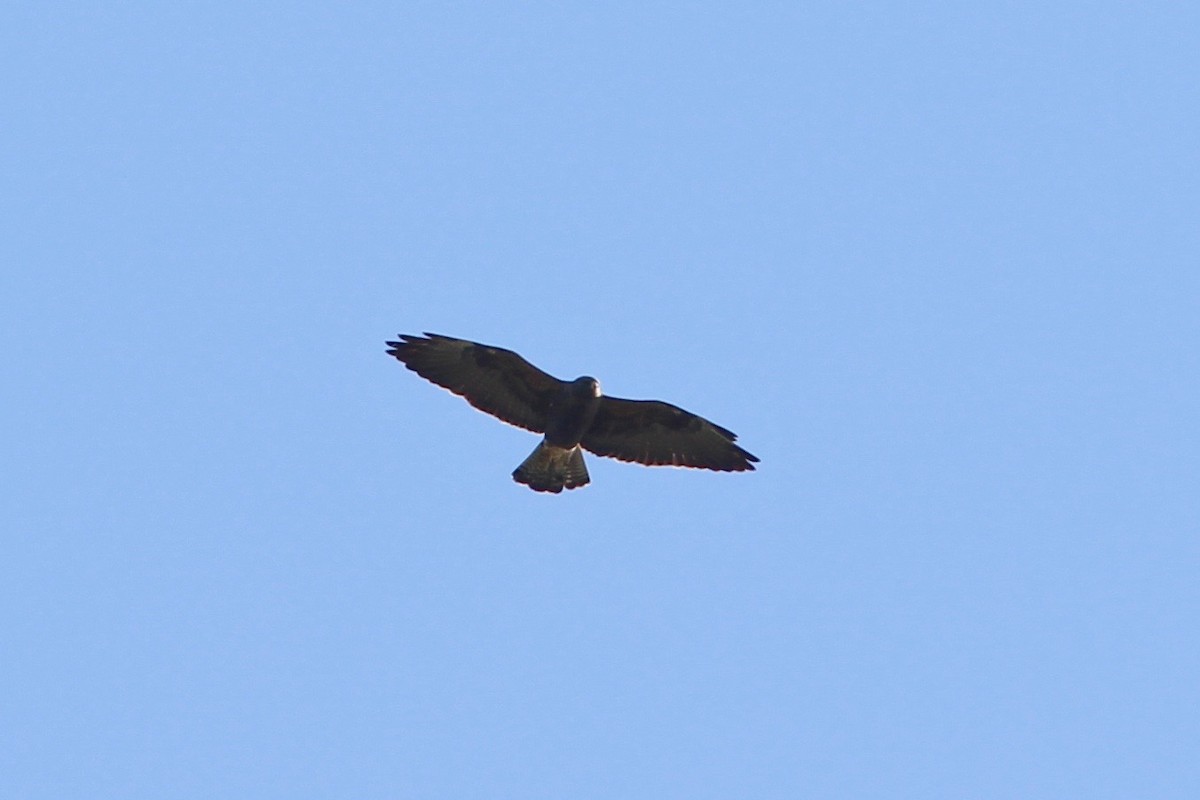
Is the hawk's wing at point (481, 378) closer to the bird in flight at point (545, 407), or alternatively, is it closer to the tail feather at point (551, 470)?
the bird in flight at point (545, 407)

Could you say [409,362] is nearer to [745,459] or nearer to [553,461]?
[553,461]

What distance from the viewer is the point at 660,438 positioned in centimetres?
2267

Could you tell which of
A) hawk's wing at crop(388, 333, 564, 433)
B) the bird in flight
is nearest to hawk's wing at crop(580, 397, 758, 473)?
the bird in flight

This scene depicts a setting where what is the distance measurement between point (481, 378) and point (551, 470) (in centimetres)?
117

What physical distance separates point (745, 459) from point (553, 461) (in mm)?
2080

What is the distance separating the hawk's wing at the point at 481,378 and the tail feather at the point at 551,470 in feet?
0.84

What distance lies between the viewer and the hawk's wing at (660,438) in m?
22.3

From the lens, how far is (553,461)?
22.2 metres

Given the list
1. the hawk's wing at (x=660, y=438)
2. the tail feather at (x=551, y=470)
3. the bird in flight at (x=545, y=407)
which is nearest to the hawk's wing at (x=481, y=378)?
the bird in flight at (x=545, y=407)

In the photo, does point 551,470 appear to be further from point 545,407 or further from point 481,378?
point 481,378

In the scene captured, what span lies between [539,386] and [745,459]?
7.68 ft

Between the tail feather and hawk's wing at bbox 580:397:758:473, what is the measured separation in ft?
0.93

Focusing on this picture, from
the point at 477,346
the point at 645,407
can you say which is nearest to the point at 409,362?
the point at 477,346

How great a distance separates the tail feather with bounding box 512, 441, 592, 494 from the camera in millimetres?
22156
